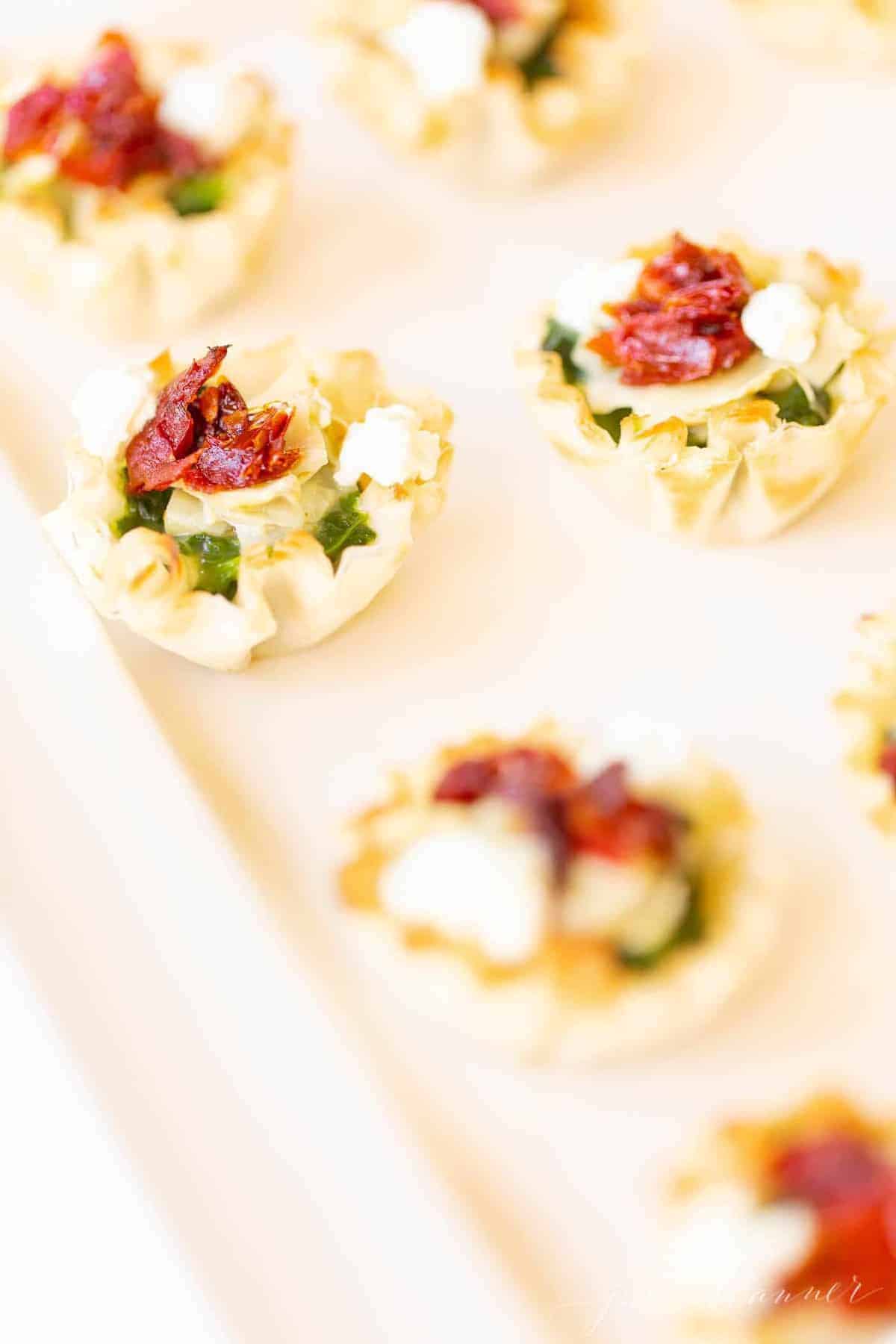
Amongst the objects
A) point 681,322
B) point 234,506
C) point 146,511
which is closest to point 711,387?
point 681,322

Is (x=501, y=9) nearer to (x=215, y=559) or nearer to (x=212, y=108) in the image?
(x=212, y=108)

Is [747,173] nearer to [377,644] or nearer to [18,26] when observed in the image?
[377,644]

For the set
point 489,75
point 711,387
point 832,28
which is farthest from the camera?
point 832,28

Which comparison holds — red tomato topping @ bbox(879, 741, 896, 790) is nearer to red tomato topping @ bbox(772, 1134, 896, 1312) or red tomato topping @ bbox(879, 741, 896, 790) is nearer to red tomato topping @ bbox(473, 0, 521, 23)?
red tomato topping @ bbox(772, 1134, 896, 1312)

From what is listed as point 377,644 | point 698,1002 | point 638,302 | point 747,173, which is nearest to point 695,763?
point 698,1002

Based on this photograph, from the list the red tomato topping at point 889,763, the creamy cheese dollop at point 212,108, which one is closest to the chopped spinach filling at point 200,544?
the creamy cheese dollop at point 212,108

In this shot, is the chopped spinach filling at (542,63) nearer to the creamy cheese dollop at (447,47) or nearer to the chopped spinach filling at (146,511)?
the creamy cheese dollop at (447,47)
